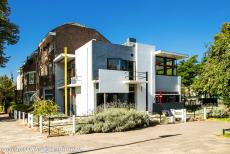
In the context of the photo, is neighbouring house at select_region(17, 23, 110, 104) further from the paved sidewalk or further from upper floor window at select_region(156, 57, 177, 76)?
the paved sidewalk

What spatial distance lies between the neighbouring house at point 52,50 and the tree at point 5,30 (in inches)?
159

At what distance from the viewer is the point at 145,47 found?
28.6 meters

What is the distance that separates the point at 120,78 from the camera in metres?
25.2

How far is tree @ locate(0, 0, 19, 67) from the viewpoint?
29.3m

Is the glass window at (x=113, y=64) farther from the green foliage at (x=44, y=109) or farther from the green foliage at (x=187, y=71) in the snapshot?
the green foliage at (x=187, y=71)

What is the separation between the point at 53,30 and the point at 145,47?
12698 mm

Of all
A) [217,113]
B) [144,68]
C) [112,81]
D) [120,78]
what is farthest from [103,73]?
[217,113]

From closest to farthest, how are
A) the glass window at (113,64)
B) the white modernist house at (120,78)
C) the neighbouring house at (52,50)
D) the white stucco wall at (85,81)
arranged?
1. the white modernist house at (120,78)
2. the white stucco wall at (85,81)
3. the glass window at (113,64)
4. the neighbouring house at (52,50)

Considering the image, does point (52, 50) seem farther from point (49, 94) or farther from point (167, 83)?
point (167, 83)

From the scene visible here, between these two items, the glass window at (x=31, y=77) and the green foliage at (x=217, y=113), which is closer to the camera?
the green foliage at (x=217, y=113)

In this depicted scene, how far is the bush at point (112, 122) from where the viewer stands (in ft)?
→ 54.2

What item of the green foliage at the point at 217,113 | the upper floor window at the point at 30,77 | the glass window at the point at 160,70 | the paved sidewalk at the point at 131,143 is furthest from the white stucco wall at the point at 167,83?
the upper floor window at the point at 30,77

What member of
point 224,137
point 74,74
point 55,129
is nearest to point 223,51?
point 224,137

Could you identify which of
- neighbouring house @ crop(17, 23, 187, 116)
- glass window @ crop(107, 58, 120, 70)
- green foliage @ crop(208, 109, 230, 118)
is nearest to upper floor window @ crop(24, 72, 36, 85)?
neighbouring house @ crop(17, 23, 187, 116)
